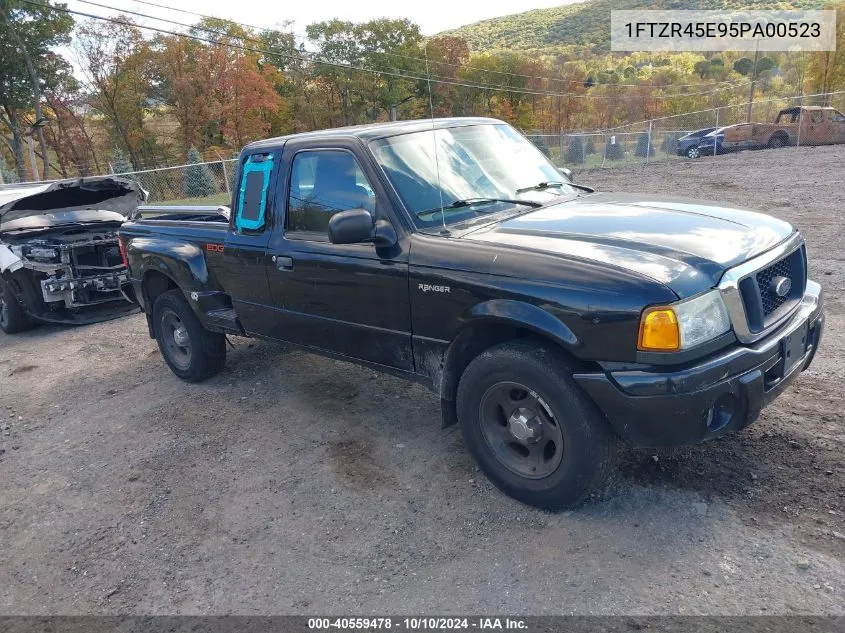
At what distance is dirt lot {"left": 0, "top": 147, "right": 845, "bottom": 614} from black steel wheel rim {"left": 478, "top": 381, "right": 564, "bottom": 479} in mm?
251

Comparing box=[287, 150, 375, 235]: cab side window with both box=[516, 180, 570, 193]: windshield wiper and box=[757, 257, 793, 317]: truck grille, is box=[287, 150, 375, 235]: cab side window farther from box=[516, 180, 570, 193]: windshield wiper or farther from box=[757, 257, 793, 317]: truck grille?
box=[757, 257, 793, 317]: truck grille

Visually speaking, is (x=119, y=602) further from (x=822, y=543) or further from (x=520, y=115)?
(x=520, y=115)

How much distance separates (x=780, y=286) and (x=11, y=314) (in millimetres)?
8780

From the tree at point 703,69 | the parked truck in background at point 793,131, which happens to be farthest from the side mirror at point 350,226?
the tree at point 703,69

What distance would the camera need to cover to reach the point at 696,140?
24.0 meters

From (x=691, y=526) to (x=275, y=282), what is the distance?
3039 mm

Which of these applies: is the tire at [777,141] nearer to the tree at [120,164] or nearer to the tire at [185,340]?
the tire at [185,340]

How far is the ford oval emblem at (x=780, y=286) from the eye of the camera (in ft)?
10.8

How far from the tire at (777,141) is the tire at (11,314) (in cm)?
2390

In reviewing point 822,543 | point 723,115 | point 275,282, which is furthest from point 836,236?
point 723,115

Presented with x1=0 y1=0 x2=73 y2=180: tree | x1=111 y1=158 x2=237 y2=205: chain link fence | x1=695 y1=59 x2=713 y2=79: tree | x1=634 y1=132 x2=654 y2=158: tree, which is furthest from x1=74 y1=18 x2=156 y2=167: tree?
x1=695 y1=59 x2=713 y2=79: tree

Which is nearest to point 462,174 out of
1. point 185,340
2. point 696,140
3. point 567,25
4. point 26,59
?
point 185,340

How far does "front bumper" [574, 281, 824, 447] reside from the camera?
2.84 m

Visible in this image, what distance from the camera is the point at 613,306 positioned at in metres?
2.89
